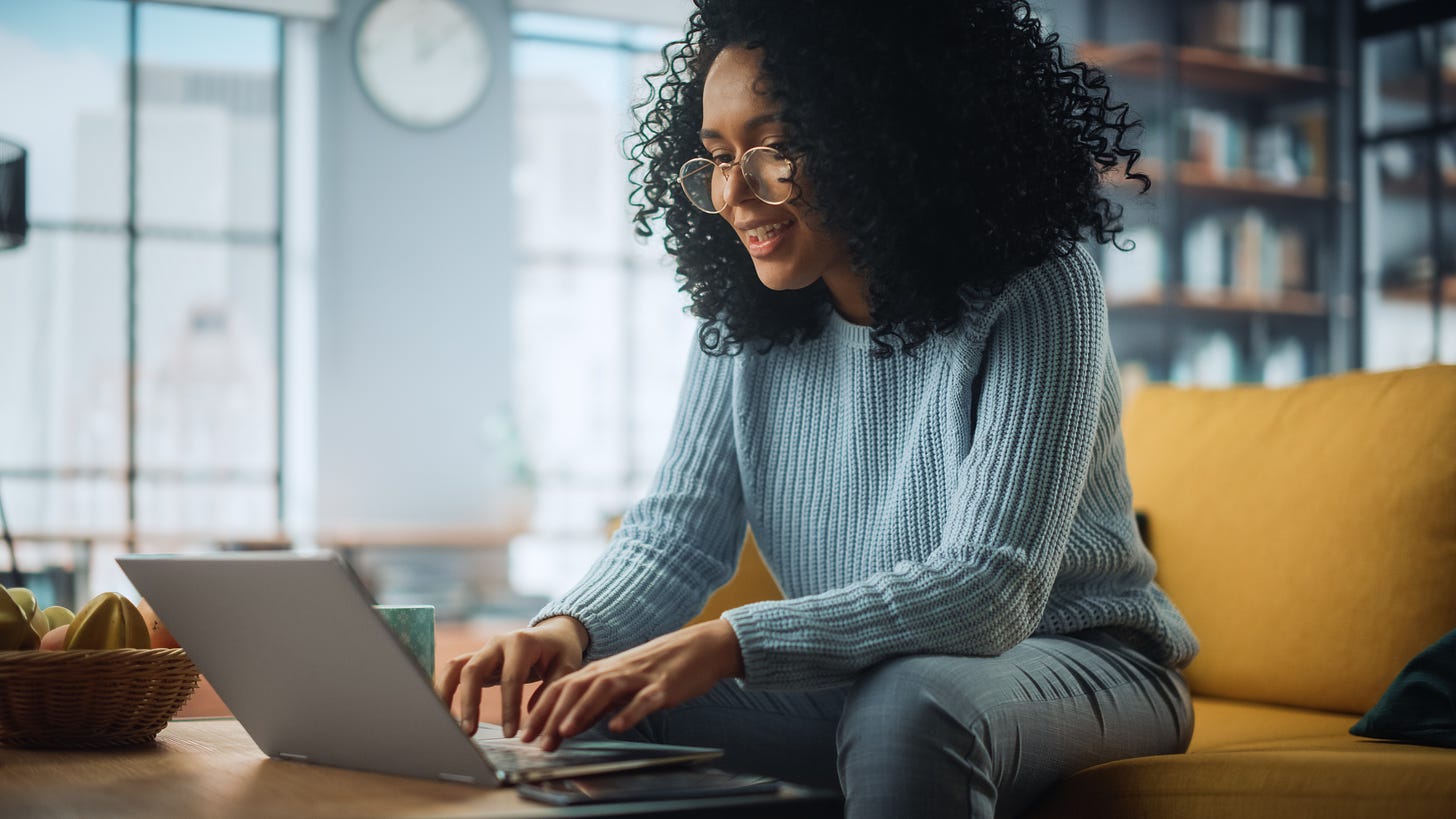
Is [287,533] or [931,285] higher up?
[931,285]

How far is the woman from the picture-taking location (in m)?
1.05

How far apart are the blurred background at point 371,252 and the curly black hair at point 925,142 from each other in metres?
3.95

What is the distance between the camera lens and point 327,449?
5.59m

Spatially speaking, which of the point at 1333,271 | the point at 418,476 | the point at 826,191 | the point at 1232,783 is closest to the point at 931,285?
the point at 826,191

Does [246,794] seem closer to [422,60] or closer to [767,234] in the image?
[767,234]

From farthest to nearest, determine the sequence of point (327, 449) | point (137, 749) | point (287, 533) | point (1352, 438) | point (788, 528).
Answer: point (327, 449) < point (287, 533) < point (1352, 438) < point (788, 528) < point (137, 749)

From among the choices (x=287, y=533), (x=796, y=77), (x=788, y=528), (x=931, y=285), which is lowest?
(x=287, y=533)

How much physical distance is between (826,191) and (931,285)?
0.13 m

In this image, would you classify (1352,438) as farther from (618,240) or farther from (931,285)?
(618,240)

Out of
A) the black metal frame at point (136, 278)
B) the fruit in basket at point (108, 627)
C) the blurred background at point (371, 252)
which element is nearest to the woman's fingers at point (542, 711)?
the fruit in basket at point (108, 627)

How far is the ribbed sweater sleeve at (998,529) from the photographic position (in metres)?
1.05

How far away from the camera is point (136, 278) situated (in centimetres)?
553

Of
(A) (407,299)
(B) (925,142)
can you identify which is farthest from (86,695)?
(A) (407,299)

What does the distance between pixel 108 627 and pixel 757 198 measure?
67 cm
